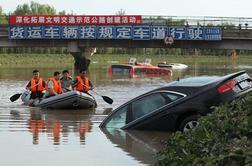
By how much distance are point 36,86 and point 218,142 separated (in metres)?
15.4

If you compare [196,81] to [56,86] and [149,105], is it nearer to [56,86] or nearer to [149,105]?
[149,105]

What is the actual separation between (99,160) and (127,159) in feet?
1.51

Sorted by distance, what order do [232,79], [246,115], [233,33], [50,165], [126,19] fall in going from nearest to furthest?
[246,115]
[50,165]
[232,79]
[233,33]
[126,19]

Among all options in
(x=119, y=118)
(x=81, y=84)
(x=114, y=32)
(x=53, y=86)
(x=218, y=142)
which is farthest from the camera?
(x=114, y=32)

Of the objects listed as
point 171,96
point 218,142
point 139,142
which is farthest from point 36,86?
point 218,142

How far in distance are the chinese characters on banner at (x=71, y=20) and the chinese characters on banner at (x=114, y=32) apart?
184 centimetres

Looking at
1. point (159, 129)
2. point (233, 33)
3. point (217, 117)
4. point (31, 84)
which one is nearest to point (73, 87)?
point (31, 84)

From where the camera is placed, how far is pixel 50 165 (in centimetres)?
900

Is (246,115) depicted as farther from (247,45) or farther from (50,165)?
(247,45)

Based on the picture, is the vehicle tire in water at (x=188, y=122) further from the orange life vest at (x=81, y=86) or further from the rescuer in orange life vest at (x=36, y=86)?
the rescuer in orange life vest at (x=36, y=86)

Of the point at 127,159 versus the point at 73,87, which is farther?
the point at 73,87

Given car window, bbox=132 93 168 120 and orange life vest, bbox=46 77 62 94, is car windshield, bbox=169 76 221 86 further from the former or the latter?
orange life vest, bbox=46 77 62 94

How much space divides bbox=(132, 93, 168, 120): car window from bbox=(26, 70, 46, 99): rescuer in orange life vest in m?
8.91

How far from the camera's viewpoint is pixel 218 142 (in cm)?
569
